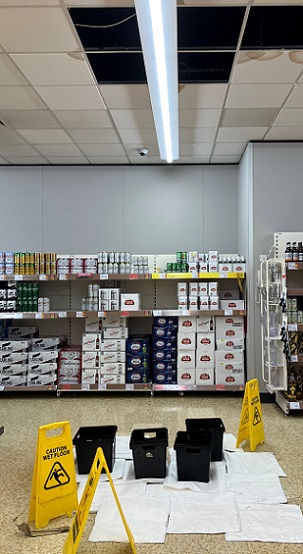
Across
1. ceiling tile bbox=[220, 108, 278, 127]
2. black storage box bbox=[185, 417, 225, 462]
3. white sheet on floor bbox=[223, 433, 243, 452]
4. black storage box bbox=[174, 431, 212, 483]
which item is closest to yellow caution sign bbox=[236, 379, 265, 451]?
white sheet on floor bbox=[223, 433, 243, 452]

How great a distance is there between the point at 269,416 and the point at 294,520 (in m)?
2.39

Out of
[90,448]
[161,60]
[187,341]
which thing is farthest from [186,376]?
[161,60]

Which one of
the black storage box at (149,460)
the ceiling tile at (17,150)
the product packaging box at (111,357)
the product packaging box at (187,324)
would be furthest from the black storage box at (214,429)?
the ceiling tile at (17,150)

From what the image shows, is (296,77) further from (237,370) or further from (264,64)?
(237,370)

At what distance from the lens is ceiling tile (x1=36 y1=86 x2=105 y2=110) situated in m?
4.42

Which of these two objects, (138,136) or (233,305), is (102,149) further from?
(233,305)

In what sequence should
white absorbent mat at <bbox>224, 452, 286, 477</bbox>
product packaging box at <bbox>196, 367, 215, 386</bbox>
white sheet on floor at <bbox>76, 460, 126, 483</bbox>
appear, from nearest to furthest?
white sheet on floor at <bbox>76, 460, 126, 483</bbox>
white absorbent mat at <bbox>224, 452, 286, 477</bbox>
product packaging box at <bbox>196, 367, 215, 386</bbox>

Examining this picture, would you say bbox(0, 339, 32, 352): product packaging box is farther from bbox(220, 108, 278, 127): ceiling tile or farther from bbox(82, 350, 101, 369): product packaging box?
bbox(220, 108, 278, 127): ceiling tile

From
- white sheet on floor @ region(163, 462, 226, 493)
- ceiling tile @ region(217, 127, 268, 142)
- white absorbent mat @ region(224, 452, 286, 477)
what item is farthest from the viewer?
ceiling tile @ region(217, 127, 268, 142)

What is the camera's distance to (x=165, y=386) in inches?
246

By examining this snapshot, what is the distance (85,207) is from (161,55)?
13.3ft

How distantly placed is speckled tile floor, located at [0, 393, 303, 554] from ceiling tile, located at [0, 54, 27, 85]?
3.37m

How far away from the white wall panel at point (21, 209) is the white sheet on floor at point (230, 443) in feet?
13.7

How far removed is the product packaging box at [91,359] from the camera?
6324 mm
